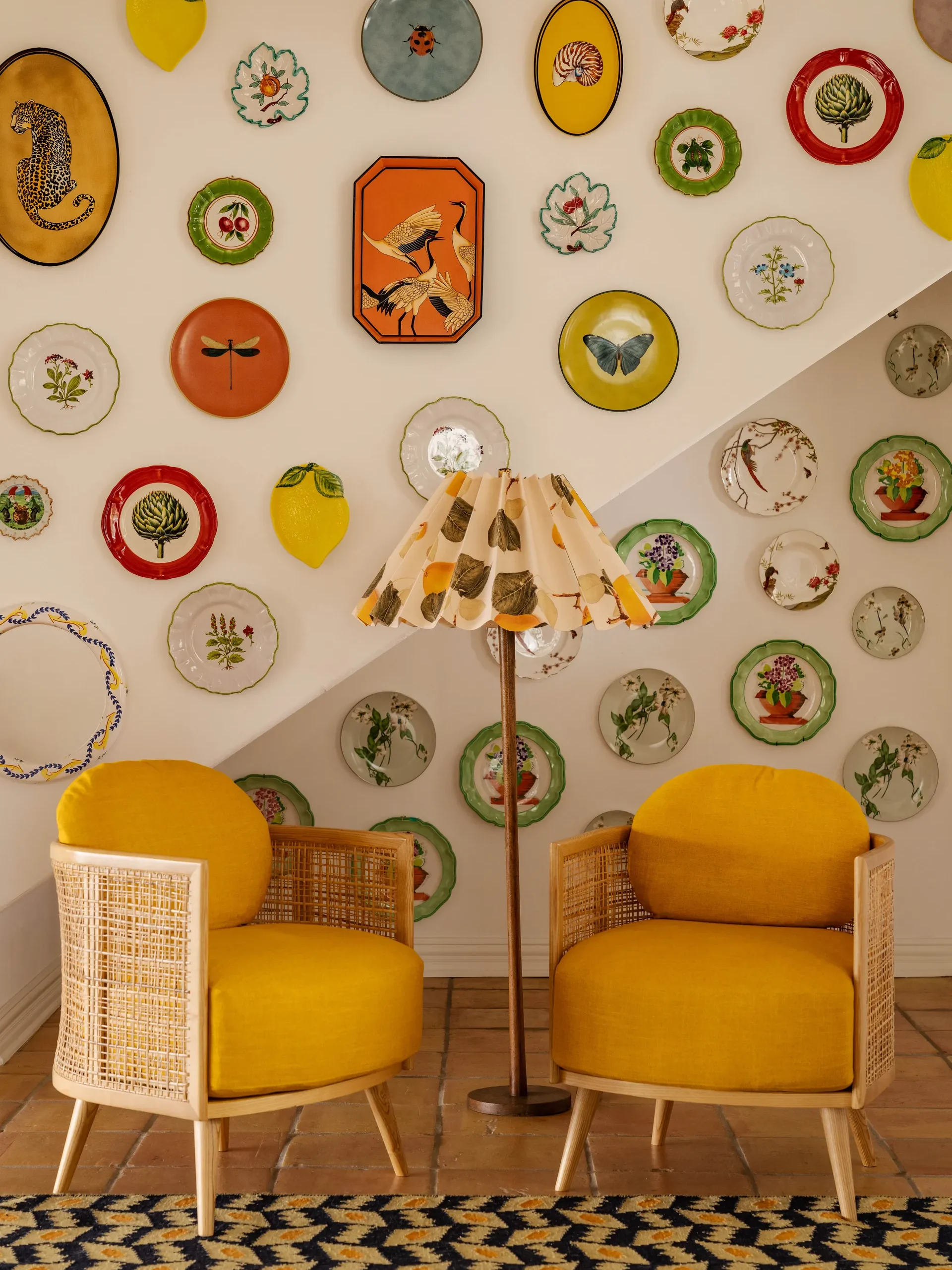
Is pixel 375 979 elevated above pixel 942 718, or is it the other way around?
pixel 942 718

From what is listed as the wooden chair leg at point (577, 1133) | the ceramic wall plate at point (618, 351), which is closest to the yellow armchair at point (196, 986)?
the wooden chair leg at point (577, 1133)

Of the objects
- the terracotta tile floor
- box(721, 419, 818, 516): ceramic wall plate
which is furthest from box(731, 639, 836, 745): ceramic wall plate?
the terracotta tile floor

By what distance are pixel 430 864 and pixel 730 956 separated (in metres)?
1.66

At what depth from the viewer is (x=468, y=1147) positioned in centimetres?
226

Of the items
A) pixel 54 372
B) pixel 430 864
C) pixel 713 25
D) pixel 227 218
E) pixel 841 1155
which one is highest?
pixel 713 25

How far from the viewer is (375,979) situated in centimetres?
203

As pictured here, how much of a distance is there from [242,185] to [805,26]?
1.38 m

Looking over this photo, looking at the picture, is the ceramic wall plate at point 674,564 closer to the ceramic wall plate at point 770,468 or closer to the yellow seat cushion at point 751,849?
the ceramic wall plate at point 770,468

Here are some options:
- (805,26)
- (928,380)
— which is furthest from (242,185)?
(928,380)

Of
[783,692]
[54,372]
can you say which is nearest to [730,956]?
[783,692]

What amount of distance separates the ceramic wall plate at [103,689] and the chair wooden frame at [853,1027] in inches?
44.2

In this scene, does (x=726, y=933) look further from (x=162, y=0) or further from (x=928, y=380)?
(x=162, y=0)

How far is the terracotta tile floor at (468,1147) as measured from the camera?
2105 mm

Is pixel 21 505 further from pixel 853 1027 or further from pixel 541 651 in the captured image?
pixel 853 1027
